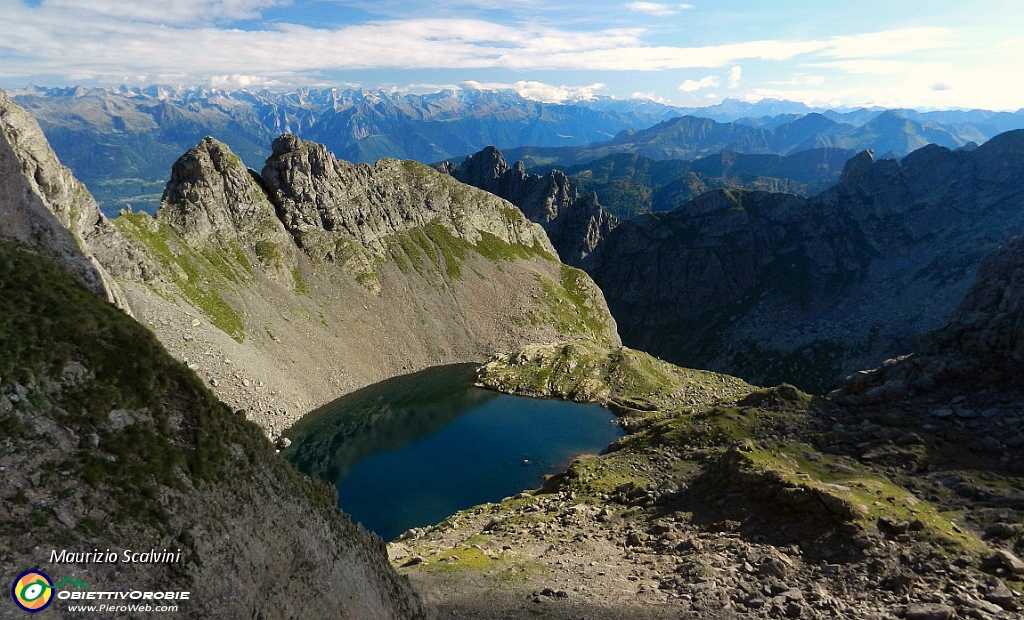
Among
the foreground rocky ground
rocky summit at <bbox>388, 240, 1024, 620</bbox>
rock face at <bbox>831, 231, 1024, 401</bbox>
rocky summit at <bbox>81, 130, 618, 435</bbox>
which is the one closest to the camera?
the foreground rocky ground

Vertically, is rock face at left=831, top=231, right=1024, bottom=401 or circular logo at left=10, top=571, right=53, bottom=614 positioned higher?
circular logo at left=10, top=571, right=53, bottom=614

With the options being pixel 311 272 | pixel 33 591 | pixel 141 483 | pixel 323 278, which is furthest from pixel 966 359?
pixel 311 272

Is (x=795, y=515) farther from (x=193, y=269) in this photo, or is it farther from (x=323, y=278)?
(x=323, y=278)

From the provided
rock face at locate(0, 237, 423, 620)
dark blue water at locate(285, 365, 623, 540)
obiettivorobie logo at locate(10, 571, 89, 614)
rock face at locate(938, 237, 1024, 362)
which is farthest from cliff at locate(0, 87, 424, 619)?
rock face at locate(938, 237, 1024, 362)

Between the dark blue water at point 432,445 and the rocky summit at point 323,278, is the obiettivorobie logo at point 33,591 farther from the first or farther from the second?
the rocky summit at point 323,278

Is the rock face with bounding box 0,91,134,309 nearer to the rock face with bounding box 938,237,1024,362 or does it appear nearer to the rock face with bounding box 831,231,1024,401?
the rock face with bounding box 831,231,1024,401

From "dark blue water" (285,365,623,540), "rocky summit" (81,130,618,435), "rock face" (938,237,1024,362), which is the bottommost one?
"dark blue water" (285,365,623,540)

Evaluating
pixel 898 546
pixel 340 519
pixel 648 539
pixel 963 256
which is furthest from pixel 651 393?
pixel 963 256
